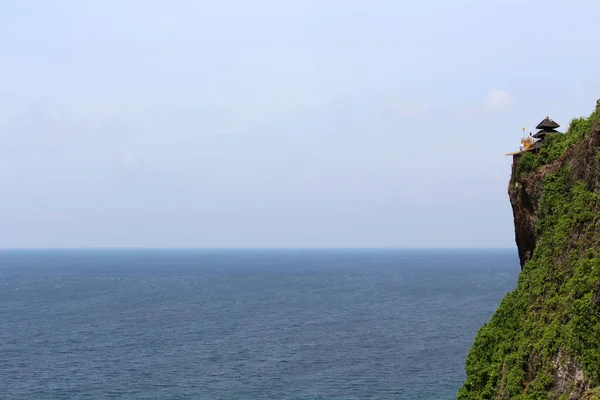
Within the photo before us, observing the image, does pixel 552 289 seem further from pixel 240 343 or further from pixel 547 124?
pixel 240 343

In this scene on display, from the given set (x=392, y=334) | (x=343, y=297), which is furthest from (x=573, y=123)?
(x=343, y=297)

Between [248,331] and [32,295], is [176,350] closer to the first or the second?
[248,331]

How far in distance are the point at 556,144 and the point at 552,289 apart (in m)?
11.5

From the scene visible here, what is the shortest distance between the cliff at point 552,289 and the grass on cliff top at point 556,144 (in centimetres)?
8

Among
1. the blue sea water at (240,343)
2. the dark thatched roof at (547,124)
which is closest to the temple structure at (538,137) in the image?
the dark thatched roof at (547,124)

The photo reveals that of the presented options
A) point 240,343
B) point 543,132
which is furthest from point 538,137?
point 240,343

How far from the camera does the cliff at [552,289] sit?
93.0 feet

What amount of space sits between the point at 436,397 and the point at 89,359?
Answer: 47205 mm

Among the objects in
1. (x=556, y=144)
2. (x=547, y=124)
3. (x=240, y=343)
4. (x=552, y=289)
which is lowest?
(x=240, y=343)

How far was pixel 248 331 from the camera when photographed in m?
96.4

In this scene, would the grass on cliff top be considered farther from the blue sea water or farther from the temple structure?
the blue sea water

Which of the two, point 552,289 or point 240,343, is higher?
point 552,289

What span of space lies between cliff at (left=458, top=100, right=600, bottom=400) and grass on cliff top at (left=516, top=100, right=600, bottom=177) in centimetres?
8

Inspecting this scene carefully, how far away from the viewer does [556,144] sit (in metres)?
39.5
